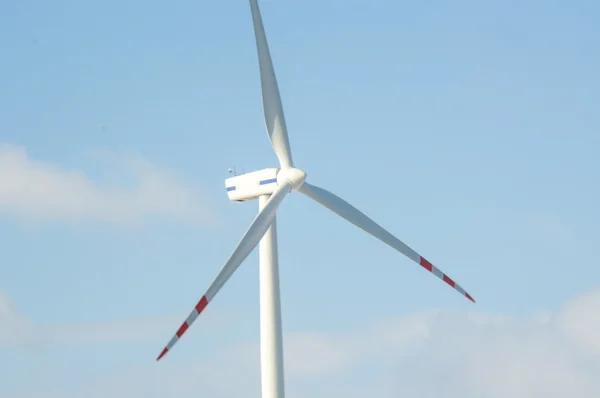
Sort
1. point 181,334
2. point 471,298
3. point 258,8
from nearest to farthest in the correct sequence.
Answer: point 181,334 → point 258,8 → point 471,298

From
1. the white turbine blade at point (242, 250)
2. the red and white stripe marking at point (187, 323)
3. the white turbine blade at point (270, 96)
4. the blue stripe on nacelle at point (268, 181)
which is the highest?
the white turbine blade at point (270, 96)

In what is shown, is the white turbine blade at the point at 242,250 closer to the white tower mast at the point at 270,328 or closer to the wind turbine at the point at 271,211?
the wind turbine at the point at 271,211

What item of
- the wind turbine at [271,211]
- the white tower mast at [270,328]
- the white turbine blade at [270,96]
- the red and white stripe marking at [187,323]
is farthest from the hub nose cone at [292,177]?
the red and white stripe marking at [187,323]

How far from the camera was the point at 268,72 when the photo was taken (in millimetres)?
67938

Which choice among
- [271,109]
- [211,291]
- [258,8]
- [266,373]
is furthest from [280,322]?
[258,8]

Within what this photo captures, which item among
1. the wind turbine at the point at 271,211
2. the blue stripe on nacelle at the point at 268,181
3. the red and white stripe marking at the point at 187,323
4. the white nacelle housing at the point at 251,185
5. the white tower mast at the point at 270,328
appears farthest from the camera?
the white nacelle housing at the point at 251,185

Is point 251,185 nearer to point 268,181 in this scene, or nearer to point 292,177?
point 268,181

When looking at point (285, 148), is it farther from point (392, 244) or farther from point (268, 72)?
point (392, 244)

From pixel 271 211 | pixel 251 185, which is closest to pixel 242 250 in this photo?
pixel 271 211

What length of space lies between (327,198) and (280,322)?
26.1 feet

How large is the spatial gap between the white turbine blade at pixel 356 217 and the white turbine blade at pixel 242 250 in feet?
9.46

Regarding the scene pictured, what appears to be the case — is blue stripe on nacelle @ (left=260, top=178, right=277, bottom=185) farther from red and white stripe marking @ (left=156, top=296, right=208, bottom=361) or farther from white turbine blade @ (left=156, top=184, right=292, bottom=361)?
red and white stripe marking @ (left=156, top=296, right=208, bottom=361)

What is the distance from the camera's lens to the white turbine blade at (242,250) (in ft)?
189

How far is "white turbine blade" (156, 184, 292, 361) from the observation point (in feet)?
189
